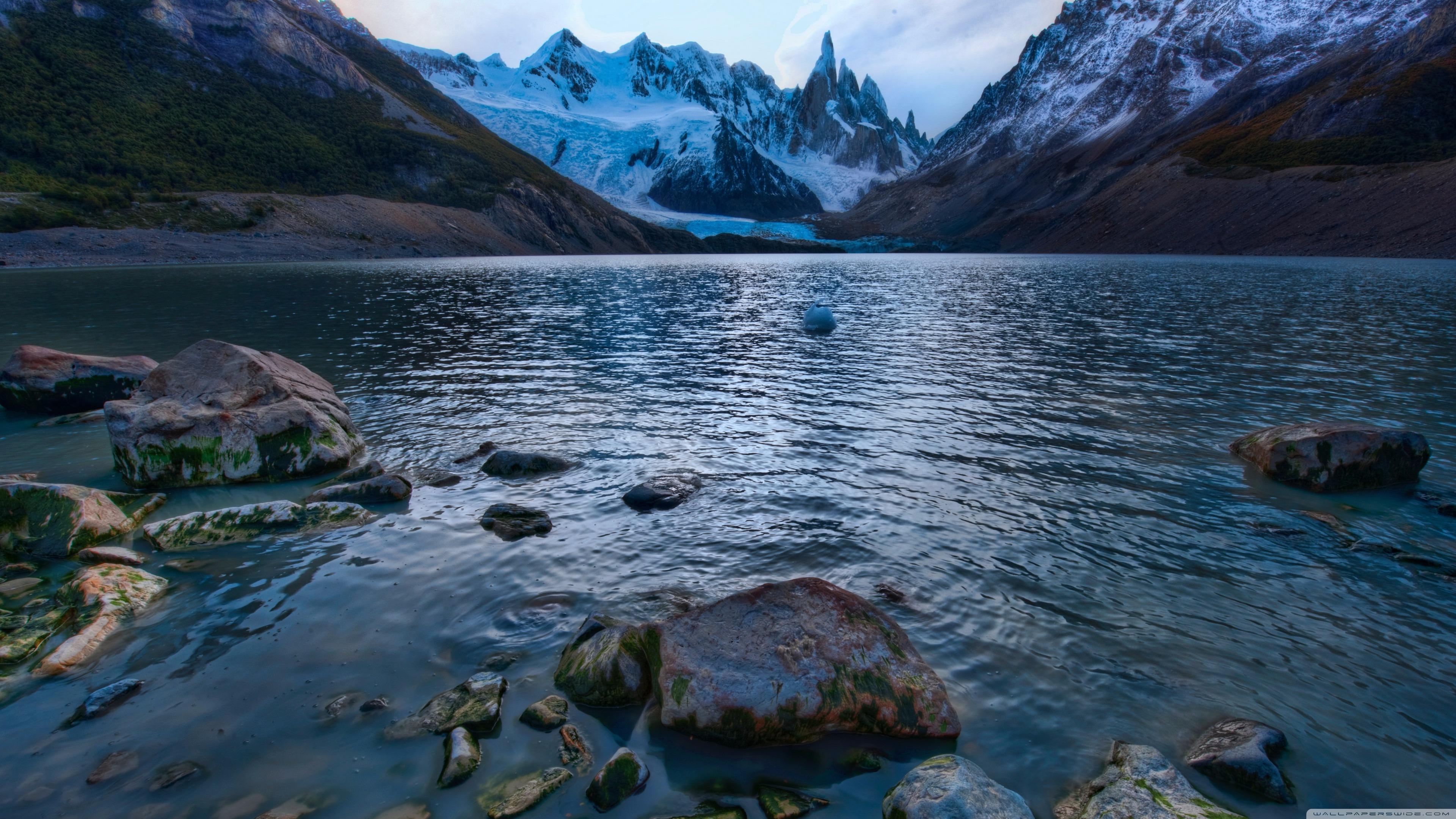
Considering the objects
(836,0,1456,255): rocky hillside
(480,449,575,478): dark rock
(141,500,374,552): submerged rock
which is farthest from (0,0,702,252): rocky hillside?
(836,0,1456,255): rocky hillside

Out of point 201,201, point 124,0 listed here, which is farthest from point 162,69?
point 201,201

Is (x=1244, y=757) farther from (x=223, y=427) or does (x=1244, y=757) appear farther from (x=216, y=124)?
(x=216, y=124)

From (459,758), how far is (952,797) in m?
4.32

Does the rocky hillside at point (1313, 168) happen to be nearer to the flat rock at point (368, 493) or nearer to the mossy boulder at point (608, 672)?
the mossy boulder at point (608, 672)

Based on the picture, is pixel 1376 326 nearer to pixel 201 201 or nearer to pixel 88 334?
pixel 88 334

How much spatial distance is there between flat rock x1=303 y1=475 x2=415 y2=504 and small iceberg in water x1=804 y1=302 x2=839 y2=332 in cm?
2671

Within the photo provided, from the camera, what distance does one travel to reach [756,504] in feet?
41.3

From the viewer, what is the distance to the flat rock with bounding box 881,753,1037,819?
521 cm

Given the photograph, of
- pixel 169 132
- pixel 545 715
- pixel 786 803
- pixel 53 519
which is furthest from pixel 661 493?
pixel 169 132

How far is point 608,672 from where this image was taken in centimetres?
Answer: 712

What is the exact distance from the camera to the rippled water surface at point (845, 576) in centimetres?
616

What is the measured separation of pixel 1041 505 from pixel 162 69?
195 metres

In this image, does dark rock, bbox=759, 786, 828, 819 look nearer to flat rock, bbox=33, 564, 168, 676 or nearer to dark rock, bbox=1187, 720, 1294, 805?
dark rock, bbox=1187, 720, 1294, 805

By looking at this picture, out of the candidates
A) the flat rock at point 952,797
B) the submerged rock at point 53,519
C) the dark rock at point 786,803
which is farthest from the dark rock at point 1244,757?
the submerged rock at point 53,519
